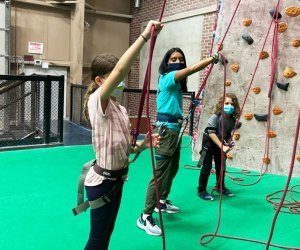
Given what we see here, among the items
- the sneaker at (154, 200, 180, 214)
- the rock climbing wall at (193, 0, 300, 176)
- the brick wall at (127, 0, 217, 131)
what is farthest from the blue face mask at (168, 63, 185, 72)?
the brick wall at (127, 0, 217, 131)

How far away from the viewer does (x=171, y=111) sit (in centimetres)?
248

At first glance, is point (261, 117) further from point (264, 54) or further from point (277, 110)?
point (264, 54)

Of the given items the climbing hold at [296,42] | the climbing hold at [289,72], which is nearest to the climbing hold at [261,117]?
the climbing hold at [289,72]

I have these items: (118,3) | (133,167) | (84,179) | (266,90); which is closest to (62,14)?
(118,3)

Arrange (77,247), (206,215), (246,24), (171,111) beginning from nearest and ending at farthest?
1. (77,247)
2. (171,111)
3. (206,215)
4. (246,24)

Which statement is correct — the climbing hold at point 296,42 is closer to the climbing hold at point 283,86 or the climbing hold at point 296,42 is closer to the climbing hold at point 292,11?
the climbing hold at point 292,11

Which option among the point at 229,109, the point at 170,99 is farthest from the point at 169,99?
the point at 229,109

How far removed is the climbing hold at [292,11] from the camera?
141 inches

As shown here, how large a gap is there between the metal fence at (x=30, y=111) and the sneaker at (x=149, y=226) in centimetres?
317

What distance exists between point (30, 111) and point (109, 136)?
426 cm

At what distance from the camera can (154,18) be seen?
354 inches

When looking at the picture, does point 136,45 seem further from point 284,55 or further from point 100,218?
point 284,55

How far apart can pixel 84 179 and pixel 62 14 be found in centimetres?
812

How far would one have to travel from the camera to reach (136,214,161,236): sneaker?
2439mm
